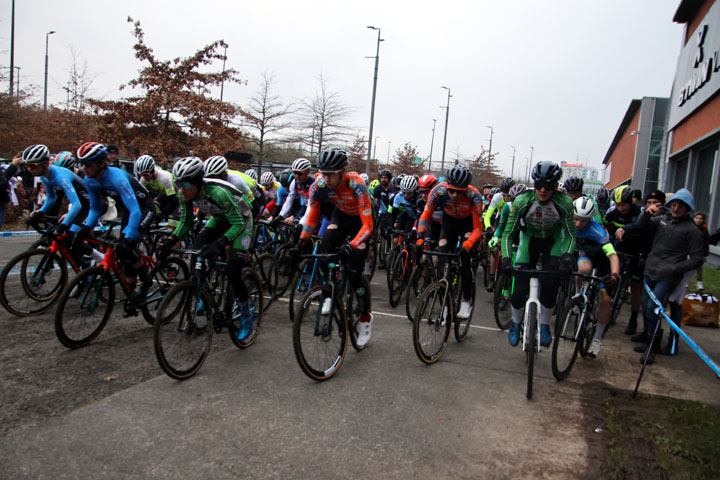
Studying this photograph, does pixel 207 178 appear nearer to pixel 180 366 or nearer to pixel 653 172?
pixel 180 366

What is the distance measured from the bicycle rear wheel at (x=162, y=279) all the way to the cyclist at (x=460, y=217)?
9.64 feet

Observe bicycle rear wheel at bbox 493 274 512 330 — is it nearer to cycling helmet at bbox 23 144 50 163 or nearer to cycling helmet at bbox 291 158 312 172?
cycling helmet at bbox 291 158 312 172

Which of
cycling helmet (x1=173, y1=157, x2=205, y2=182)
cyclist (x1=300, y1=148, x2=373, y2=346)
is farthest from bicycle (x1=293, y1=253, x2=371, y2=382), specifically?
cycling helmet (x1=173, y1=157, x2=205, y2=182)

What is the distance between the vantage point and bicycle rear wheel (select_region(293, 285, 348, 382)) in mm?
4189

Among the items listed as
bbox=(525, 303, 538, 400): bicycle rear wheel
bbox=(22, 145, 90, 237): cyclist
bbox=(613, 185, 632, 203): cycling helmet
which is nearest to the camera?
bbox=(525, 303, 538, 400): bicycle rear wheel

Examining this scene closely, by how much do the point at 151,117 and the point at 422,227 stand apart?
14.8 meters

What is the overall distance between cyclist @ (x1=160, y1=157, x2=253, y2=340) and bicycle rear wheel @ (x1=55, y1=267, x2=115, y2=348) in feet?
2.66

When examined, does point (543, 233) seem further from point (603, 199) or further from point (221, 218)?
point (603, 199)

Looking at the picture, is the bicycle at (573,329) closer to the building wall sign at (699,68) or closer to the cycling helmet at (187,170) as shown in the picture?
the cycling helmet at (187,170)

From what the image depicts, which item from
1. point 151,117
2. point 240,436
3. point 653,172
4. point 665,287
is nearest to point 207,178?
point 240,436

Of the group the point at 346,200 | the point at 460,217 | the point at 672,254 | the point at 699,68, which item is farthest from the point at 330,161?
the point at 699,68

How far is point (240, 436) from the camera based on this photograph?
340cm

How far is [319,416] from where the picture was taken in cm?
378

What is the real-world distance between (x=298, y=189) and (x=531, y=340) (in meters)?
5.21
